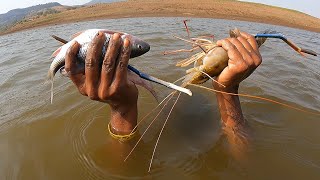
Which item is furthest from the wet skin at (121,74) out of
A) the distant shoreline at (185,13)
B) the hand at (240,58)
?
the distant shoreline at (185,13)

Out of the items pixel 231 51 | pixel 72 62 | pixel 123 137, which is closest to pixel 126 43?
pixel 72 62

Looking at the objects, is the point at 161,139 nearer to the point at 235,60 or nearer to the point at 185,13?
the point at 235,60

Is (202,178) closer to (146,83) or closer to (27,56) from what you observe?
(146,83)

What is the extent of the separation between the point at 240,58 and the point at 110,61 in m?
1.10

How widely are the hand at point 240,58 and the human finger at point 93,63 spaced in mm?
1116

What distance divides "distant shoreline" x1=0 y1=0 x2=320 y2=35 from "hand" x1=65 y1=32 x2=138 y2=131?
770 inches

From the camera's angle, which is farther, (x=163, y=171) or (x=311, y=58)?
(x=311, y=58)

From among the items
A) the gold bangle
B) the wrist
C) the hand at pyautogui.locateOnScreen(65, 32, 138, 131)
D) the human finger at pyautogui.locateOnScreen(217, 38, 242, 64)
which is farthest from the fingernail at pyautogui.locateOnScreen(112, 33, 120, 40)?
the gold bangle

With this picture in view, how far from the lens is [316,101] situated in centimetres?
511

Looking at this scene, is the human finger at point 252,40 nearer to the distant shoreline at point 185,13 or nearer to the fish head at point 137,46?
the fish head at point 137,46

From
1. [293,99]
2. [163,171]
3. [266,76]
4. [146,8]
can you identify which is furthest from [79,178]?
[146,8]

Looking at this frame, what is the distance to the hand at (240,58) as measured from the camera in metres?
2.58

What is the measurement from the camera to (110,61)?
7.54ft

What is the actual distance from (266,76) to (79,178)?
15.3 ft
